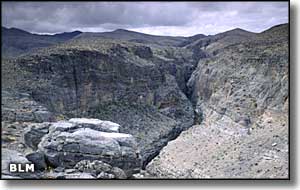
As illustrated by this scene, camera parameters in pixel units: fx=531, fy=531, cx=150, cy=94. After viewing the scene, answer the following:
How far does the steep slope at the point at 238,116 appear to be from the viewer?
5.02 meters

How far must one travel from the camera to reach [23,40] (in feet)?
16.6

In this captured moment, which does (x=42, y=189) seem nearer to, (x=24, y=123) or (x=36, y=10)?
(x=24, y=123)

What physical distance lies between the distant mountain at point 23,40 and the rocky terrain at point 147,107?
0.18ft

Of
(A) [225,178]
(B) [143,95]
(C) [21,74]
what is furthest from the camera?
(B) [143,95]

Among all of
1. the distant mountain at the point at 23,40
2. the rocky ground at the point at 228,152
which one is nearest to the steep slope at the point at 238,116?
the rocky ground at the point at 228,152

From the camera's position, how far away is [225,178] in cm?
492

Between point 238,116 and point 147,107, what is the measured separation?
3.26ft

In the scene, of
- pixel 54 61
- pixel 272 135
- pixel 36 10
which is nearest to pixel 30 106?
pixel 54 61

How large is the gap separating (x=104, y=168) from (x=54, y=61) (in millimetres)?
1240

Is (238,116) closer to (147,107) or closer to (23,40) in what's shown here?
(147,107)

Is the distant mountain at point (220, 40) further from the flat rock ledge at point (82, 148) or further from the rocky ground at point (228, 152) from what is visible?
the flat rock ledge at point (82, 148)

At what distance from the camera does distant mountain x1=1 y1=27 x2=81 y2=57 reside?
5.01 meters

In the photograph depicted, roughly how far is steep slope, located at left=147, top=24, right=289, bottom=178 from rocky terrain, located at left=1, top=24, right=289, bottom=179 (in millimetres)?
11

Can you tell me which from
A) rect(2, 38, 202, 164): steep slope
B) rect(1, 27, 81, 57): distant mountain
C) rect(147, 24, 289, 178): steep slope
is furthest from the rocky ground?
rect(1, 27, 81, 57): distant mountain
